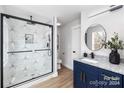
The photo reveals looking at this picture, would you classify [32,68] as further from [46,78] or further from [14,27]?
[14,27]

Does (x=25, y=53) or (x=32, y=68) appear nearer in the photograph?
(x=25, y=53)

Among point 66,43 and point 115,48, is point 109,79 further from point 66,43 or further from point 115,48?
point 66,43

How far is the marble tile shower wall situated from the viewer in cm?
191

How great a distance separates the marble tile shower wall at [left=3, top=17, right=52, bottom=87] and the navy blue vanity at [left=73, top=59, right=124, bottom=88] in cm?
111

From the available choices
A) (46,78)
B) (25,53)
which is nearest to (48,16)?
(25,53)

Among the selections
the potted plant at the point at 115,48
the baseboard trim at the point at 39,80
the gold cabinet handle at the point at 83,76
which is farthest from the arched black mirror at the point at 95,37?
the baseboard trim at the point at 39,80

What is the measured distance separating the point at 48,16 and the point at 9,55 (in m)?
1.58

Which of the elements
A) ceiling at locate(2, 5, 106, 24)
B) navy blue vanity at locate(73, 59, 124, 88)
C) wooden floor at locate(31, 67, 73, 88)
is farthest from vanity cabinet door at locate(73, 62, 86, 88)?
ceiling at locate(2, 5, 106, 24)

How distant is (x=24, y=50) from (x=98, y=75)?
1.77 m

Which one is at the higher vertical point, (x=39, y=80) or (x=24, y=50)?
(x=24, y=50)

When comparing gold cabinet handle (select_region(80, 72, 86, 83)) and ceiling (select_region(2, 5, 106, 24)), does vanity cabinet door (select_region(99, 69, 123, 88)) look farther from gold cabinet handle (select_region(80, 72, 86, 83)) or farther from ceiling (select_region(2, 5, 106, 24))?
ceiling (select_region(2, 5, 106, 24))

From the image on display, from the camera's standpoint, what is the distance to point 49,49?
9.16 feet

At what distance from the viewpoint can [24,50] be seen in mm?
2201

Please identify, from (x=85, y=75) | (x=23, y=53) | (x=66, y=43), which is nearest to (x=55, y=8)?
(x=23, y=53)
